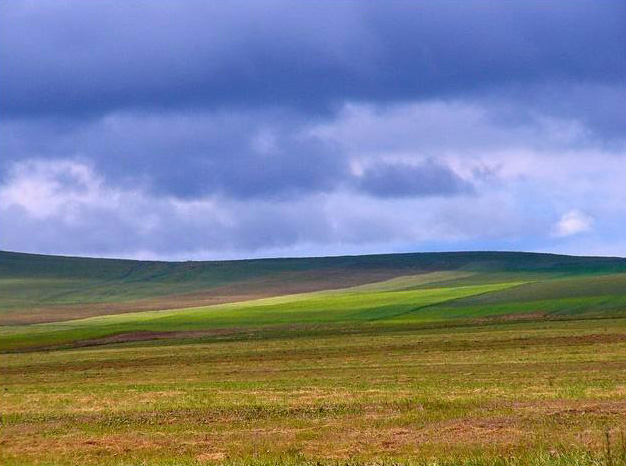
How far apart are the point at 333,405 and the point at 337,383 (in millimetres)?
8142

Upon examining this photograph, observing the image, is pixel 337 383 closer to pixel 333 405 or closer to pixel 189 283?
pixel 333 405

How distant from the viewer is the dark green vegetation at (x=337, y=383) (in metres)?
25.4

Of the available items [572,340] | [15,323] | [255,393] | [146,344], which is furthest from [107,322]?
[255,393]

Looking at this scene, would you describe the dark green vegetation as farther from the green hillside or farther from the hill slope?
the hill slope

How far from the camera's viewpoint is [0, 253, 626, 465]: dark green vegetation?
25391 mm

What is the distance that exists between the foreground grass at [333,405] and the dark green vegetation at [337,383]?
3.4 inches

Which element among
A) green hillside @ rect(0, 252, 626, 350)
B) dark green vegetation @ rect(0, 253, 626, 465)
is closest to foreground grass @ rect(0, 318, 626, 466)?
dark green vegetation @ rect(0, 253, 626, 465)

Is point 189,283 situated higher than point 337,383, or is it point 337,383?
point 189,283

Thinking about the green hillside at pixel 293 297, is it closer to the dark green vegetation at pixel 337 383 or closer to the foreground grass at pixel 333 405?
the dark green vegetation at pixel 337 383

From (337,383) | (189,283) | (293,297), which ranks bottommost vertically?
(337,383)

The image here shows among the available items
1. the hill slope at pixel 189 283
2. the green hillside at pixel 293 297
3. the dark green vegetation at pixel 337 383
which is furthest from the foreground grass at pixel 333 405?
the hill slope at pixel 189 283

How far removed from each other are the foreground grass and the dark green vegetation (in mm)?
88

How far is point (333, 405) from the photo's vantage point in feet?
108

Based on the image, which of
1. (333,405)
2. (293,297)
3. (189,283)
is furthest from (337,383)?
(189,283)
